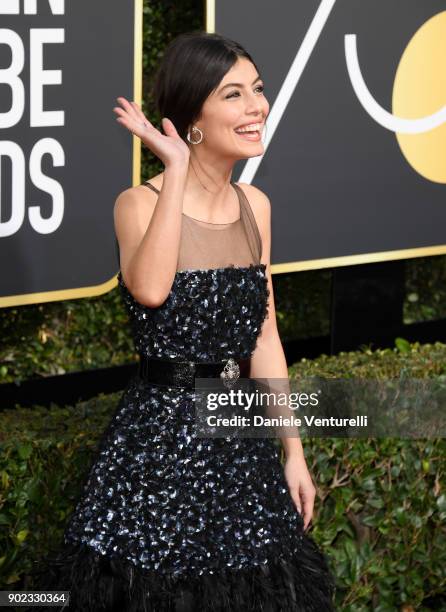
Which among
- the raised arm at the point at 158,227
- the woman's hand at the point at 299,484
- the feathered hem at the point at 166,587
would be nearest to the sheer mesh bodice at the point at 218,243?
the raised arm at the point at 158,227

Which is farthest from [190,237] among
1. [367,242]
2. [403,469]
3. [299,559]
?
[367,242]

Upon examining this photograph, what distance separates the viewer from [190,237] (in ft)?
9.70

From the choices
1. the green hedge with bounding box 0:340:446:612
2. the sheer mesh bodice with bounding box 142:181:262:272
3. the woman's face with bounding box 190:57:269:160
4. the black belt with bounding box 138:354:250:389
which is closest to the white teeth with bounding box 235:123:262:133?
the woman's face with bounding box 190:57:269:160

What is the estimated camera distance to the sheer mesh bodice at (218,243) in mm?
2943

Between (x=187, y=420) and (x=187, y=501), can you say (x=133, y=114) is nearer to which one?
(x=187, y=420)

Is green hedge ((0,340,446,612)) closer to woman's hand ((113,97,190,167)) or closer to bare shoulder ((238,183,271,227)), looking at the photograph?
bare shoulder ((238,183,271,227))

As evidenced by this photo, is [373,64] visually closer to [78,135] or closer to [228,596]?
[78,135]

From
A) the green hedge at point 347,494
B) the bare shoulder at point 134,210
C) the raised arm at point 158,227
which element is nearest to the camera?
the raised arm at point 158,227

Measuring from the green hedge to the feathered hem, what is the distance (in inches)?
28.9

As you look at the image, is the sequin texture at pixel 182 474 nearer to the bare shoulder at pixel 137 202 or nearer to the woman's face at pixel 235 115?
the bare shoulder at pixel 137 202

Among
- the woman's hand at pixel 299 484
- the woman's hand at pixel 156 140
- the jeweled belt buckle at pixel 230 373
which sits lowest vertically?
the woman's hand at pixel 299 484

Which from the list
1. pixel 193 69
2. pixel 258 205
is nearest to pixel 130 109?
pixel 193 69

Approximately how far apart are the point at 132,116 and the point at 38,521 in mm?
1438

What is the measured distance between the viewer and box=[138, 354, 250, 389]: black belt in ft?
9.59
